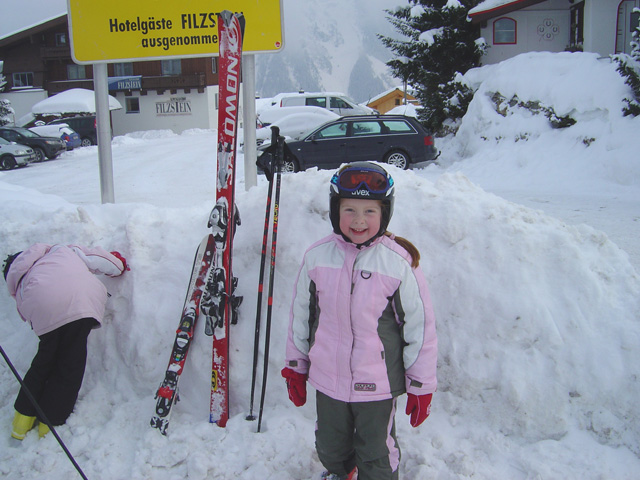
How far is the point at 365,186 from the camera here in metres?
2.28

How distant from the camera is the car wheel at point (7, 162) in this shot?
58.0ft

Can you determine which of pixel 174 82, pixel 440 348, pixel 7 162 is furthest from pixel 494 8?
pixel 174 82

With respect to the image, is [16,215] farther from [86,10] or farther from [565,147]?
[565,147]

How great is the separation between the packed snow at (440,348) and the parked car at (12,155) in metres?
15.6

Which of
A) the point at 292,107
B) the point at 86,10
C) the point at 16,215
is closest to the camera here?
the point at 16,215

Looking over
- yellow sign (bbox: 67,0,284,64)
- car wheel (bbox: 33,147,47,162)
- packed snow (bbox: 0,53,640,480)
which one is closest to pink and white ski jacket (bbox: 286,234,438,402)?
packed snow (bbox: 0,53,640,480)

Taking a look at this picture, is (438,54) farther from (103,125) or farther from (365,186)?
(365,186)

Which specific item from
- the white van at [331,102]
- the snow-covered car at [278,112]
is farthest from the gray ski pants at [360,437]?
the white van at [331,102]

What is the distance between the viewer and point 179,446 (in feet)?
9.55

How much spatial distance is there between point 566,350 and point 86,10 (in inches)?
234

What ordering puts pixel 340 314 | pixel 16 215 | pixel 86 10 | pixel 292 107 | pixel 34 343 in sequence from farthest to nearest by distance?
1. pixel 292 107
2. pixel 86 10
3. pixel 16 215
4. pixel 34 343
5. pixel 340 314

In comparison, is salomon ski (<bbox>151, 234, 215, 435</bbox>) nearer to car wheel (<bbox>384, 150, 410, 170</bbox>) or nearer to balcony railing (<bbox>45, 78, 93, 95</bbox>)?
car wheel (<bbox>384, 150, 410, 170</bbox>)

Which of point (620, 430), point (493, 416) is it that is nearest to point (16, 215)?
point (493, 416)

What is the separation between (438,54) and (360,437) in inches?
726
